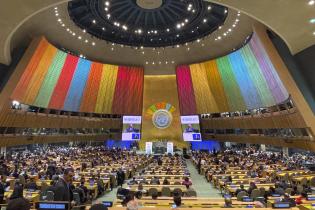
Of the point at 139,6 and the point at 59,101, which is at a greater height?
the point at 139,6

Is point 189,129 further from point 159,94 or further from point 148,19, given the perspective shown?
point 148,19

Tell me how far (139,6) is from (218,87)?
14.5 metres

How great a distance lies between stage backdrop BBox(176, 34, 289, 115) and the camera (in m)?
25.6

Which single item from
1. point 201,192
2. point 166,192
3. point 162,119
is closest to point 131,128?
point 162,119

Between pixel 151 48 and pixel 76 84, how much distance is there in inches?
419

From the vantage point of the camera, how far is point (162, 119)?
159 ft

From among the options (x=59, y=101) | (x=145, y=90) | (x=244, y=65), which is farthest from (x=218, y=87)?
(x=59, y=101)

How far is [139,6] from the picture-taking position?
29.9 metres

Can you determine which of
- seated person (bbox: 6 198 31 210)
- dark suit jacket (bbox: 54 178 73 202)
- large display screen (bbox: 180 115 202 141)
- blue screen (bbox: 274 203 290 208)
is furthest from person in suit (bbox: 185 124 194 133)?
seated person (bbox: 6 198 31 210)

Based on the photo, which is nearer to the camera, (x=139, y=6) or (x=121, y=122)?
(x=139, y=6)

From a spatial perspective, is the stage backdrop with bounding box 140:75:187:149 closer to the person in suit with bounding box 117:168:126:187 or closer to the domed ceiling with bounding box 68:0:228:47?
the domed ceiling with bounding box 68:0:228:47

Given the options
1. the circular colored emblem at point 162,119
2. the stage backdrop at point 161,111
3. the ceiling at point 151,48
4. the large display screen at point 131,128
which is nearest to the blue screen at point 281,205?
the ceiling at point 151,48

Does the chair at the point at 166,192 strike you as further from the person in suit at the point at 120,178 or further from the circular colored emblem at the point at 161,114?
the circular colored emblem at the point at 161,114

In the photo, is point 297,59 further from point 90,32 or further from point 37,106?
point 37,106
